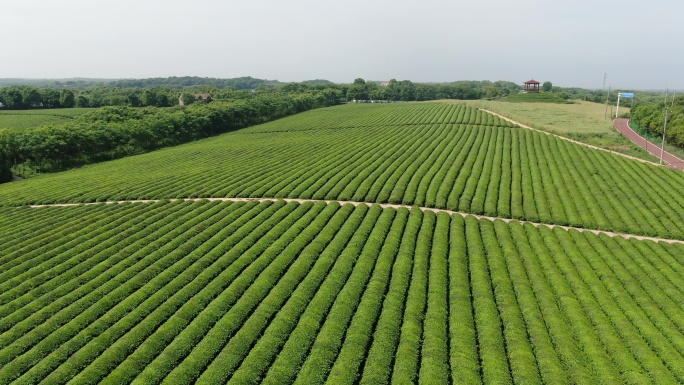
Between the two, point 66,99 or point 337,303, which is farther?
point 66,99

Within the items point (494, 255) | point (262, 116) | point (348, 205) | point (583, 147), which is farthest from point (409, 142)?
point (262, 116)

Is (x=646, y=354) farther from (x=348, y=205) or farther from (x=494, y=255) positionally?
(x=348, y=205)

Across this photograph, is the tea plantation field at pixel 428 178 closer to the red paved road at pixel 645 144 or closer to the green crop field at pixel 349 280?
the green crop field at pixel 349 280

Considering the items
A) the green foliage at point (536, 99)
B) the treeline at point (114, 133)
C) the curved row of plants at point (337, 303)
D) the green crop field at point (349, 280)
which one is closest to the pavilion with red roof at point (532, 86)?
the green foliage at point (536, 99)

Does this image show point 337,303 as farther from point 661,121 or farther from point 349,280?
point 661,121

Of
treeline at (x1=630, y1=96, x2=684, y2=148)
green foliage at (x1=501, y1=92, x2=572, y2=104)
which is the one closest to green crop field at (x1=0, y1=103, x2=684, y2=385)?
treeline at (x1=630, y1=96, x2=684, y2=148)

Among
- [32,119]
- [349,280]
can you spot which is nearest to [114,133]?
[32,119]
